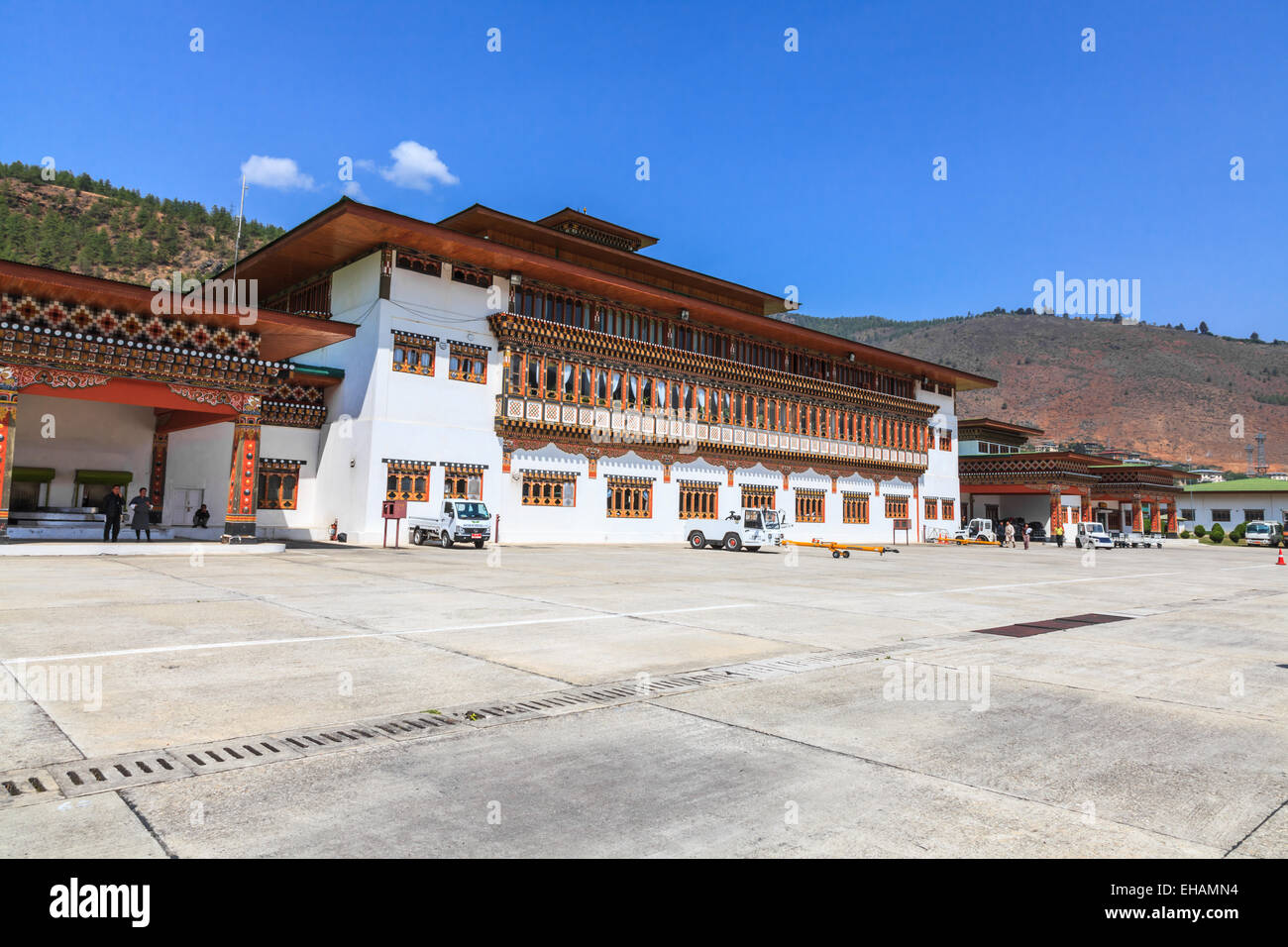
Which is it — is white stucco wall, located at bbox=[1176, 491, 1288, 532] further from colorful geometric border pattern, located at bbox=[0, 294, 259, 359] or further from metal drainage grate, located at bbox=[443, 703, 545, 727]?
metal drainage grate, located at bbox=[443, 703, 545, 727]

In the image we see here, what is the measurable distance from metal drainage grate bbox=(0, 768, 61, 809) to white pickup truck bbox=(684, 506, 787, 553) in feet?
95.3

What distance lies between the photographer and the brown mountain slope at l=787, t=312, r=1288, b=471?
131m

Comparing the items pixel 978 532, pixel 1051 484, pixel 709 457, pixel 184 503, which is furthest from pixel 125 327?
pixel 1051 484

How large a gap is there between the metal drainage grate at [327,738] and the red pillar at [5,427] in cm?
1937

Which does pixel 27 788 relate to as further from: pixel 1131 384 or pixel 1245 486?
pixel 1131 384

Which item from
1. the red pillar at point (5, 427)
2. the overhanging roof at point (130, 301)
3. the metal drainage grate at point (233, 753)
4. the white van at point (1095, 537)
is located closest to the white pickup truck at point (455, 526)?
the overhanging roof at point (130, 301)

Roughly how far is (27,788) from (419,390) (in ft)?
88.1

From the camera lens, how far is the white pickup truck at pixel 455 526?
28.1 meters

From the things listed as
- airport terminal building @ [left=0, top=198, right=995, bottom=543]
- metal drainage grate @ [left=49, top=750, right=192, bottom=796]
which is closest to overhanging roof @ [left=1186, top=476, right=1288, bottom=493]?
airport terminal building @ [left=0, top=198, right=995, bottom=543]

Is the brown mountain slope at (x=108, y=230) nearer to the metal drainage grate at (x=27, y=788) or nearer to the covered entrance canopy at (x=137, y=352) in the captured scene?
the covered entrance canopy at (x=137, y=352)

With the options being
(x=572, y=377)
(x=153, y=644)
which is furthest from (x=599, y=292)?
(x=153, y=644)
